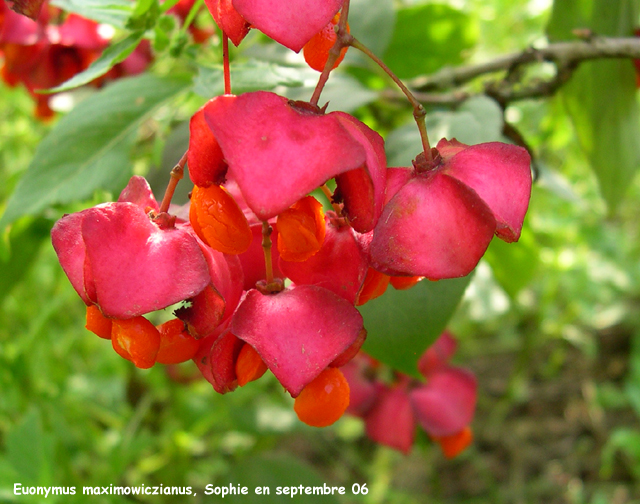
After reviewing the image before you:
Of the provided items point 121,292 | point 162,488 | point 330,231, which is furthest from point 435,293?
point 162,488

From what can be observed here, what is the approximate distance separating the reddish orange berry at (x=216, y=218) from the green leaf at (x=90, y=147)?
9.7 inches

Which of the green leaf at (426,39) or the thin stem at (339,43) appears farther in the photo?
the green leaf at (426,39)

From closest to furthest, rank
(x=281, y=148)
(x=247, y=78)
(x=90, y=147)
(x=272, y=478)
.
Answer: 1. (x=281, y=148)
2. (x=247, y=78)
3. (x=90, y=147)
4. (x=272, y=478)

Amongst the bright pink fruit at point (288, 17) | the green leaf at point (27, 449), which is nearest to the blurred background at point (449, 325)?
the green leaf at point (27, 449)

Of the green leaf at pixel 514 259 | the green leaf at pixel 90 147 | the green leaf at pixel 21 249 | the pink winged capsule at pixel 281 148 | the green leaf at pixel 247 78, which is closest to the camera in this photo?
the pink winged capsule at pixel 281 148

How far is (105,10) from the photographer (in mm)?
487

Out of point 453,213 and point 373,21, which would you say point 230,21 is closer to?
point 453,213

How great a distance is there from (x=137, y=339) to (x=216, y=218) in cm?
8

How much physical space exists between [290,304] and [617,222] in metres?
1.36

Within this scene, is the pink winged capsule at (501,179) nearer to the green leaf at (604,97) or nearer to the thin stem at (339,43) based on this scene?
the thin stem at (339,43)

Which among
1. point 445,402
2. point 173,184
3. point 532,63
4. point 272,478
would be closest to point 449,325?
point 445,402

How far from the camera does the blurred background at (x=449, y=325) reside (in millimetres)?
613

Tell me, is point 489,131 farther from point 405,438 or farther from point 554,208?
point 554,208

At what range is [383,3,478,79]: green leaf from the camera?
0.85m
